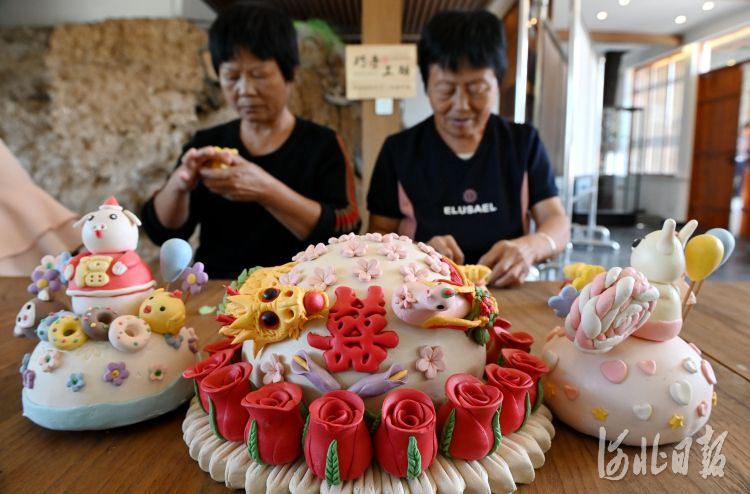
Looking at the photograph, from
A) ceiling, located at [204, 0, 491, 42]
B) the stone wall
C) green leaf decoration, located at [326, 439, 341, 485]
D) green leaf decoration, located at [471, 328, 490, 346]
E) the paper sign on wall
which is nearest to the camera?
green leaf decoration, located at [326, 439, 341, 485]

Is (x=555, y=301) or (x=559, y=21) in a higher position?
(x=559, y=21)

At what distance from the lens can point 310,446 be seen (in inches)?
15.0

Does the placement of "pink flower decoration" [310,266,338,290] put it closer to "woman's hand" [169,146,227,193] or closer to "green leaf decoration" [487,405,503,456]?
"green leaf decoration" [487,405,503,456]

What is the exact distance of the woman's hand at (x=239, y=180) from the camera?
103 centimetres

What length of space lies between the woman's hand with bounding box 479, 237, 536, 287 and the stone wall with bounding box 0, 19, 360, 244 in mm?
2030

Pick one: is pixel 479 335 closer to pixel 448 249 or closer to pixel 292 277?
pixel 292 277

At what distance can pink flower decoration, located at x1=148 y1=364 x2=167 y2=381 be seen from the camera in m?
0.50

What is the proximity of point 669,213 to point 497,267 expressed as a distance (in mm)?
6878

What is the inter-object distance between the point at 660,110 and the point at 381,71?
634 centimetres

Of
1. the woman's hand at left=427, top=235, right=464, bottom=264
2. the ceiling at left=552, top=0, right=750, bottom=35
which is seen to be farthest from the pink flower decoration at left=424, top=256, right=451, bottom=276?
the ceiling at left=552, top=0, right=750, bottom=35

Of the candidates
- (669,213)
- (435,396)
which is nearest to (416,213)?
(435,396)

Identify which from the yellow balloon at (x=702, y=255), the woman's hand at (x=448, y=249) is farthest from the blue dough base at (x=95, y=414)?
the woman's hand at (x=448, y=249)

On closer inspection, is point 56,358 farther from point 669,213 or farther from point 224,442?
point 669,213

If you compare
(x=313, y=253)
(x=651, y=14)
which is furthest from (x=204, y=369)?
(x=651, y=14)
